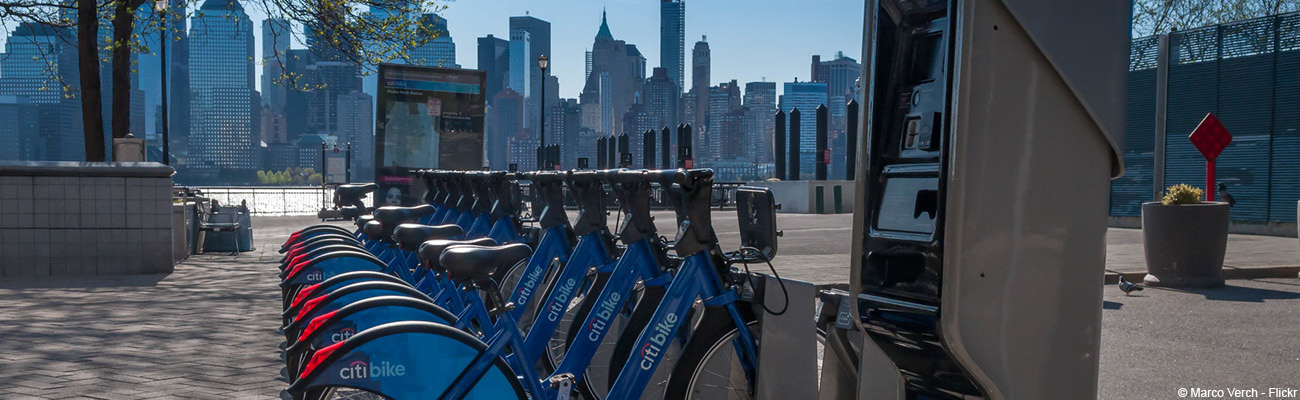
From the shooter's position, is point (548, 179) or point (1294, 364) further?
point (1294, 364)

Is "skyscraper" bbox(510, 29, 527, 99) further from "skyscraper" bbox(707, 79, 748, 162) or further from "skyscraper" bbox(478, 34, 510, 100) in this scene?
"skyscraper" bbox(707, 79, 748, 162)

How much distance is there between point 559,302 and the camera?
189 inches

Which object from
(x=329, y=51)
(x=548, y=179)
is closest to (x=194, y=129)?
(x=329, y=51)

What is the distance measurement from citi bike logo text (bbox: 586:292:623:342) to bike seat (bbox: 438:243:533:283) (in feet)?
1.95

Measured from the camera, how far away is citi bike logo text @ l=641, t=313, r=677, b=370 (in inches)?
159

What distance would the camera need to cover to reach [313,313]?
14.7 ft

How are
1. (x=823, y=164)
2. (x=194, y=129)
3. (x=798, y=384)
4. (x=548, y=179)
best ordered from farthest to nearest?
1. (x=194, y=129)
2. (x=823, y=164)
3. (x=548, y=179)
4. (x=798, y=384)

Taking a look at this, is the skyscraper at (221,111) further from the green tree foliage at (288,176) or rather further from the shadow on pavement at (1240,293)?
the shadow on pavement at (1240,293)

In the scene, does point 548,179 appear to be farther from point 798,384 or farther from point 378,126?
point 378,126

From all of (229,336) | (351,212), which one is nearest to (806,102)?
(351,212)

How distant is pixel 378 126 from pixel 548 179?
1007cm

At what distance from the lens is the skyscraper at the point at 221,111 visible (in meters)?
157

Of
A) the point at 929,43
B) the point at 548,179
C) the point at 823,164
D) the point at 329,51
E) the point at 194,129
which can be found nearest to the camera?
the point at 929,43

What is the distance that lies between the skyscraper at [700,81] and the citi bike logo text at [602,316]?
112 metres
